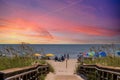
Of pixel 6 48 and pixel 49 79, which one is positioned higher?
pixel 6 48

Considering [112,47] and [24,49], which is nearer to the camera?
[24,49]

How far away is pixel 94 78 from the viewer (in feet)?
28.5

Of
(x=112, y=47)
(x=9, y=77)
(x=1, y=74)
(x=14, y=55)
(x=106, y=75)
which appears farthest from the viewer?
(x=112, y=47)

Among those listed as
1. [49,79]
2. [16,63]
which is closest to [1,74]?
[16,63]

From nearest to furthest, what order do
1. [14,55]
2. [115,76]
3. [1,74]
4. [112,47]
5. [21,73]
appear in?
[1,74]
[21,73]
[115,76]
[14,55]
[112,47]

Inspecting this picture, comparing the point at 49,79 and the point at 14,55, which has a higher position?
the point at 14,55

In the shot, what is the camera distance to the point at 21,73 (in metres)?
5.38

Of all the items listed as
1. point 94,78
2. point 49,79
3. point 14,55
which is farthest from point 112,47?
point 14,55

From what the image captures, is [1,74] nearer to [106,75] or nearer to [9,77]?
[9,77]

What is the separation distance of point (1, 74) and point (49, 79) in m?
6.13

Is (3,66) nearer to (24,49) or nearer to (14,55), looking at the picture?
(14,55)

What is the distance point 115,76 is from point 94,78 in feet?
8.47

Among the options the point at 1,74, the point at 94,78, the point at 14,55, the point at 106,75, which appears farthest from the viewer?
the point at 94,78

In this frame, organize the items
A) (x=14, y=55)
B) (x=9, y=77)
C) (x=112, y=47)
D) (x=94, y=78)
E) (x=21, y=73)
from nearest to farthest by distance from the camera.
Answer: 1. (x=9, y=77)
2. (x=21, y=73)
3. (x=14, y=55)
4. (x=94, y=78)
5. (x=112, y=47)
